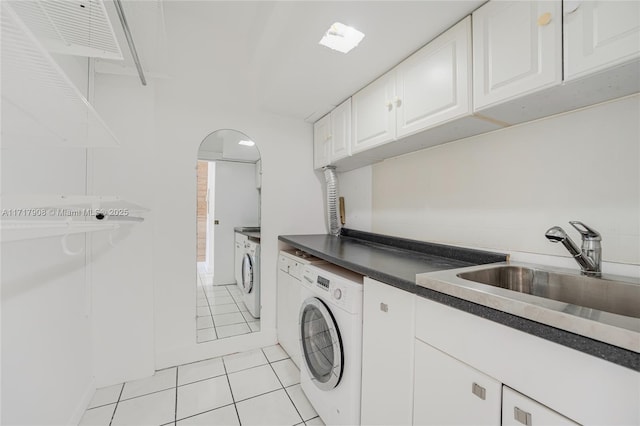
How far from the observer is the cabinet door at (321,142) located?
7.59 ft

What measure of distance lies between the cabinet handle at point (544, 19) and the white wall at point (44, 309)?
206 centimetres

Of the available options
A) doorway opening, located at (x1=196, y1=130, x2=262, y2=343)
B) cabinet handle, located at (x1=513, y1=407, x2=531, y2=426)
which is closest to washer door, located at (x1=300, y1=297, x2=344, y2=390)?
cabinet handle, located at (x1=513, y1=407, x2=531, y2=426)

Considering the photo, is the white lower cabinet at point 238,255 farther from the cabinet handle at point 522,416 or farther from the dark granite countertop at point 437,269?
the cabinet handle at point 522,416

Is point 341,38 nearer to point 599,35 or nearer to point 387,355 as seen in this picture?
point 599,35

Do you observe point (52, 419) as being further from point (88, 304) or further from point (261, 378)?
point (261, 378)

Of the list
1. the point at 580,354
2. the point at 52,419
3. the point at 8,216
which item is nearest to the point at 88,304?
the point at 52,419

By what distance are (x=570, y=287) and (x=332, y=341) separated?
1083 millimetres

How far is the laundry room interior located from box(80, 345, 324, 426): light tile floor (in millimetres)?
16

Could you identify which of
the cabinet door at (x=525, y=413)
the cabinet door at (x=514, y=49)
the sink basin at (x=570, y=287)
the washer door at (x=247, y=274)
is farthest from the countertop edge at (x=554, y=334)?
the washer door at (x=247, y=274)

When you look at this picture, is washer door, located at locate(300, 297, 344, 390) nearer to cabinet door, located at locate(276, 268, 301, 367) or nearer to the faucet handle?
cabinet door, located at locate(276, 268, 301, 367)

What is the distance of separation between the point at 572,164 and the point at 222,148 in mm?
2324

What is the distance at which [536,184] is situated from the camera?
3.99 ft

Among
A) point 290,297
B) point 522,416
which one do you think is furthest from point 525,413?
point 290,297

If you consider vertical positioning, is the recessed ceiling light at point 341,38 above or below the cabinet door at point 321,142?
above
